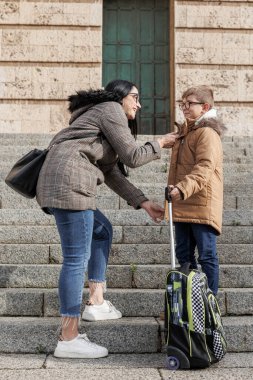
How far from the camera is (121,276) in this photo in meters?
5.00

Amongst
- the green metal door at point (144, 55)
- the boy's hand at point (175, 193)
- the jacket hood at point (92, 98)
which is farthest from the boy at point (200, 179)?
the green metal door at point (144, 55)

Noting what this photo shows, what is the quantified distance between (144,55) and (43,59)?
A: 2.16m

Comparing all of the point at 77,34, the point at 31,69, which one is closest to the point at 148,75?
the point at 77,34

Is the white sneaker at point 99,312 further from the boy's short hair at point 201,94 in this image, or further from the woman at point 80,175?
the boy's short hair at point 201,94

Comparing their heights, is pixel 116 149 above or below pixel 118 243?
above

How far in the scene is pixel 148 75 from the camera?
11531 millimetres

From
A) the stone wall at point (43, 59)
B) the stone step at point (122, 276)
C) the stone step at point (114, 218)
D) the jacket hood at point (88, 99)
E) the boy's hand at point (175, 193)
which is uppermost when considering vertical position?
the stone wall at point (43, 59)

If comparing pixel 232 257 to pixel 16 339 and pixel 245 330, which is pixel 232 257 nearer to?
pixel 245 330

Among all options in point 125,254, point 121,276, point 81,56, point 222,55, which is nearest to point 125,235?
point 125,254

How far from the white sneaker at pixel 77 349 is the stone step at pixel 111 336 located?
254 mm

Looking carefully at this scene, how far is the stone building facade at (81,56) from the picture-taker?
10.8m

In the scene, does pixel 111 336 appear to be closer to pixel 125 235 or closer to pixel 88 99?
pixel 125 235

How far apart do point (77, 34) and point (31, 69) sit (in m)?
1.14

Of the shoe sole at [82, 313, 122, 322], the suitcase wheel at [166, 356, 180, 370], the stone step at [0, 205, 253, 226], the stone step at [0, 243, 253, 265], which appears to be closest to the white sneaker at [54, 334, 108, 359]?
the shoe sole at [82, 313, 122, 322]
